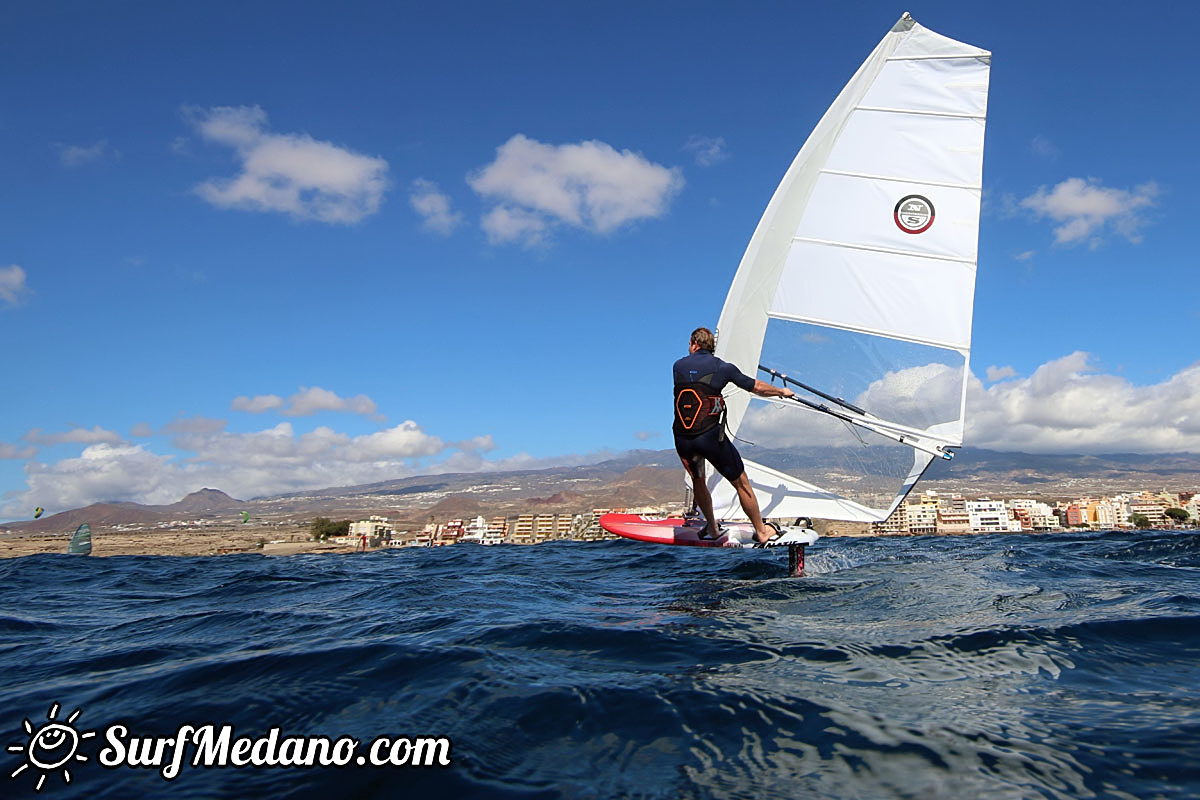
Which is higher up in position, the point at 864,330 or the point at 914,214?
the point at 914,214

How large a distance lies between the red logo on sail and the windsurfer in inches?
124

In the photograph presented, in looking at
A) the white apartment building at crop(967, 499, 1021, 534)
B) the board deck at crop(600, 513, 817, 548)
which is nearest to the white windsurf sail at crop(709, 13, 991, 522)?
the board deck at crop(600, 513, 817, 548)

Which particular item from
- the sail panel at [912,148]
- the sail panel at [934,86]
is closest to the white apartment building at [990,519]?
the sail panel at [912,148]

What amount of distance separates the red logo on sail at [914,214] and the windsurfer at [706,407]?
3.14 meters

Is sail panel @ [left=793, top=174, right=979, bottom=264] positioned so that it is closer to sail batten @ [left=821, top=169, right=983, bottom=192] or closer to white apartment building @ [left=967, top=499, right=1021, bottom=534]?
sail batten @ [left=821, top=169, right=983, bottom=192]

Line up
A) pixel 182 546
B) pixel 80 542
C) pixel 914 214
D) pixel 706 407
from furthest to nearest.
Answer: pixel 182 546, pixel 80 542, pixel 914 214, pixel 706 407

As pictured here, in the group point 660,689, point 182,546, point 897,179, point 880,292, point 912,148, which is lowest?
point 182,546

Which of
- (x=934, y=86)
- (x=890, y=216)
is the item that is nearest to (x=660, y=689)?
(x=890, y=216)

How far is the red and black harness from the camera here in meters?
7.73

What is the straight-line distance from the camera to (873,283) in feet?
29.4

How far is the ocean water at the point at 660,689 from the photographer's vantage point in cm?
254

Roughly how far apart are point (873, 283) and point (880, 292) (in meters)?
0.16

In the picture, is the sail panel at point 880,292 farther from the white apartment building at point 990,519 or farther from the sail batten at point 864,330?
the white apartment building at point 990,519

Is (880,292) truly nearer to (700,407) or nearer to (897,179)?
(897,179)
